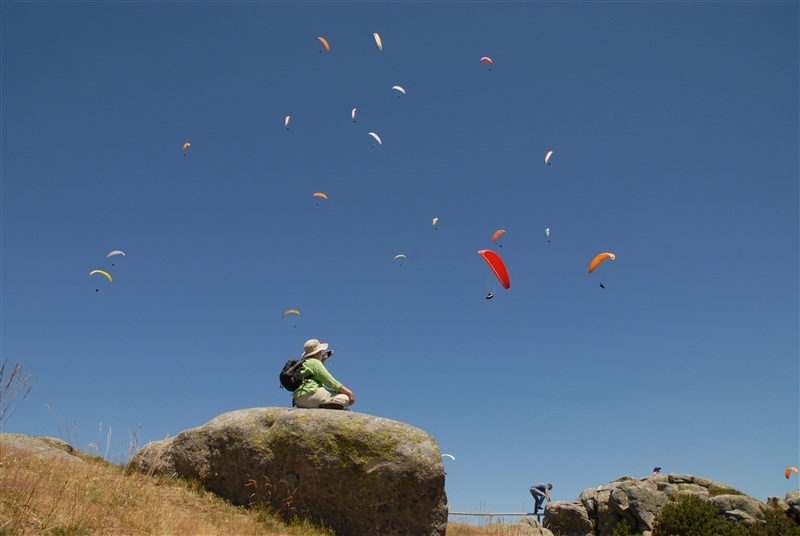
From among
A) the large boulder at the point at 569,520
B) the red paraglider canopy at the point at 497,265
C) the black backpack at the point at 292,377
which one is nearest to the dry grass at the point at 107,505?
the black backpack at the point at 292,377

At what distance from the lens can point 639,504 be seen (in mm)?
20641

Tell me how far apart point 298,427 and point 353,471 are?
1119 mm

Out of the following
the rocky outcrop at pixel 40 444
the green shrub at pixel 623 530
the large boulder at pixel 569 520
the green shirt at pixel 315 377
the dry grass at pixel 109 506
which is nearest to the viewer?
the dry grass at pixel 109 506

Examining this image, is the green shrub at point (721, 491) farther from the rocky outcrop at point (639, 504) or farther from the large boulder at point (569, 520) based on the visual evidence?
the large boulder at point (569, 520)

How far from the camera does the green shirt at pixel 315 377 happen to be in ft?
31.4

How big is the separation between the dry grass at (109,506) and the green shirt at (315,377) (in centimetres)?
212

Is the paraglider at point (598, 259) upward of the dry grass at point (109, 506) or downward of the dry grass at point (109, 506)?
upward

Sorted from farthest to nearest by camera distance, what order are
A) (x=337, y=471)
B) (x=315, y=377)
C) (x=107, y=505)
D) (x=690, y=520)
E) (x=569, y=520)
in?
(x=569, y=520)
(x=690, y=520)
(x=315, y=377)
(x=337, y=471)
(x=107, y=505)

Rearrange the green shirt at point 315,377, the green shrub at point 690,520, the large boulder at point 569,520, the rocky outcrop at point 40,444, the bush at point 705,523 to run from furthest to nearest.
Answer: the large boulder at point 569,520 < the green shrub at point 690,520 < the bush at point 705,523 < the rocky outcrop at point 40,444 < the green shirt at point 315,377

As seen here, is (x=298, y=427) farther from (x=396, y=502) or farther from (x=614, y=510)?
(x=614, y=510)

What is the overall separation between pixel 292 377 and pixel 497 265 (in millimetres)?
11265

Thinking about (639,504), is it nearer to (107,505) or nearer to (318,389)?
(318,389)

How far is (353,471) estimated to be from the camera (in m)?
8.20

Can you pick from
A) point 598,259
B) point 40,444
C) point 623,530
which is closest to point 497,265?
point 598,259
